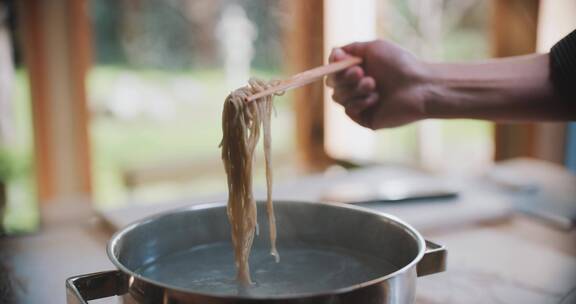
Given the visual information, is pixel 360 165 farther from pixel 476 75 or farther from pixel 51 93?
pixel 51 93

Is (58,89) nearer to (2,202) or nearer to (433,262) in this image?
(2,202)

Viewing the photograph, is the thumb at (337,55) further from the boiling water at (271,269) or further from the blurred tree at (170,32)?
the blurred tree at (170,32)

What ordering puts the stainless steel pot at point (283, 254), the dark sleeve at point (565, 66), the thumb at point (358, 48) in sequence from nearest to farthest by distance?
1. the stainless steel pot at point (283, 254)
2. the dark sleeve at point (565, 66)
3. the thumb at point (358, 48)

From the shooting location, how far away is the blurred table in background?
1.13 m

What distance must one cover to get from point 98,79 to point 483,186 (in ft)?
8.66

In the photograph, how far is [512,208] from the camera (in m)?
1.59

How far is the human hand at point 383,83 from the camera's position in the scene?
4.84 ft

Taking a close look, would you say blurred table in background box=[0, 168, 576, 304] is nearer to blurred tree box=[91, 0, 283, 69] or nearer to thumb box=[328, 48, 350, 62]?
thumb box=[328, 48, 350, 62]

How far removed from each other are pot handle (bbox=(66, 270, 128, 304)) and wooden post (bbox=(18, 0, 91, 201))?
234cm

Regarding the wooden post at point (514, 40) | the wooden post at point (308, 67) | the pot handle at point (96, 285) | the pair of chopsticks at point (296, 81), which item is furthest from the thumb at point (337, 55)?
the wooden post at point (308, 67)

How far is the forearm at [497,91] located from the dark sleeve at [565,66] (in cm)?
2

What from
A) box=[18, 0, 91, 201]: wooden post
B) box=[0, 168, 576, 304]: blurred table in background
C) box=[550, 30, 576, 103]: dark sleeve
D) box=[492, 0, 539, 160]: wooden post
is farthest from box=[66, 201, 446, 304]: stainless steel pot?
box=[18, 0, 91, 201]: wooden post

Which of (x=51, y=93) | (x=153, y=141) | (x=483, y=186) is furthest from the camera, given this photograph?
(x=153, y=141)

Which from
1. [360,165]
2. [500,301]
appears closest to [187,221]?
[500,301]
